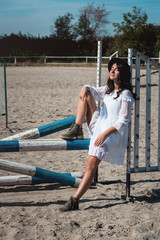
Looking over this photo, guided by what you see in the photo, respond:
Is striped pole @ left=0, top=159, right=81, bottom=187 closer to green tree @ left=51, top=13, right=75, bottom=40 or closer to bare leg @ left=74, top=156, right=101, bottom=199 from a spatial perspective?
bare leg @ left=74, top=156, right=101, bottom=199

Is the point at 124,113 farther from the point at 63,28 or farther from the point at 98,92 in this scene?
the point at 63,28

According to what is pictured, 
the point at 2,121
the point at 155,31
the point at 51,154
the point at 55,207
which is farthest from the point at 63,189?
the point at 155,31

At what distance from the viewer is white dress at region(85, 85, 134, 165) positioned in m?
3.23

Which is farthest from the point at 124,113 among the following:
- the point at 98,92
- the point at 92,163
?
the point at 92,163

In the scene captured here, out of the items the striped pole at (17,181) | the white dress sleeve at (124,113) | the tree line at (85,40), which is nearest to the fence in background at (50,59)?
the tree line at (85,40)

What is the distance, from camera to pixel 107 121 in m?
3.34

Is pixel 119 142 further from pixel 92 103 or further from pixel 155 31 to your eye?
pixel 155 31

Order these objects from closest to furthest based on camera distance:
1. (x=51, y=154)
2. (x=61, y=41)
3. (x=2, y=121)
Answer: (x=51, y=154) < (x=2, y=121) < (x=61, y=41)

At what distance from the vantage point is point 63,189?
3.86 metres

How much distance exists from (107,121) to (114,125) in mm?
126

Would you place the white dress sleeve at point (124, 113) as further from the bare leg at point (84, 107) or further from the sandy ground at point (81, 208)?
the sandy ground at point (81, 208)

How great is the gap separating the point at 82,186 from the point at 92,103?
844 millimetres

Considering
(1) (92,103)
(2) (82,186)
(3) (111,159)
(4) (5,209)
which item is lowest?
(4) (5,209)

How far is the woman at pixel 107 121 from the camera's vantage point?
3227mm
